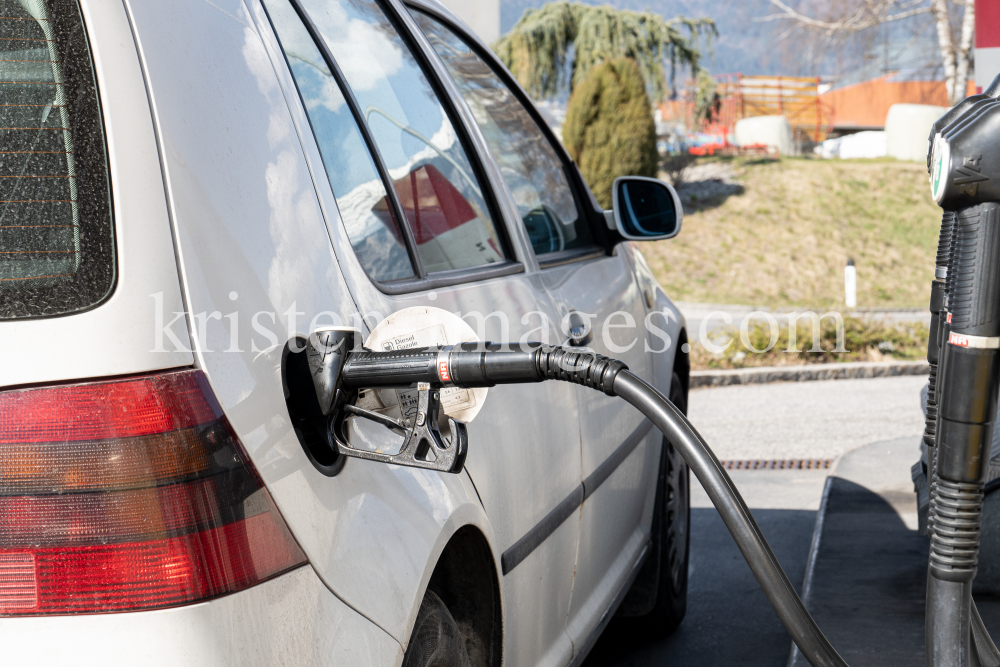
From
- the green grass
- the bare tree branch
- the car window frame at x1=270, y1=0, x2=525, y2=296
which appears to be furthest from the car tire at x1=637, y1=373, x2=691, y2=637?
the bare tree branch

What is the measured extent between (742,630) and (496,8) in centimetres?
1447

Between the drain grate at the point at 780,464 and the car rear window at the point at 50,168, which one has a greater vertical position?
the car rear window at the point at 50,168

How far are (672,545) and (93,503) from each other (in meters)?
2.75

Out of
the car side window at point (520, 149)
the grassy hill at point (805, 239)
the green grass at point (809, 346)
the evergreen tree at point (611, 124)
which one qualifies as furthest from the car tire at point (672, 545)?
the evergreen tree at point (611, 124)

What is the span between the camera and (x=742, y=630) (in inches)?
148

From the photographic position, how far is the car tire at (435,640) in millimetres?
1496

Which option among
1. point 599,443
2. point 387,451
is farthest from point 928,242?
point 387,451

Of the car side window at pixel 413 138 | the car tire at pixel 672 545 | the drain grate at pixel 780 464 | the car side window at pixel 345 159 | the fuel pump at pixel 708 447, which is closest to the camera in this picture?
the fuel pump at pixel 708 447

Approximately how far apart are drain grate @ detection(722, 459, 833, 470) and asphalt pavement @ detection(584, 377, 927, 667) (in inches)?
3.7

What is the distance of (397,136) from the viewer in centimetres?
205

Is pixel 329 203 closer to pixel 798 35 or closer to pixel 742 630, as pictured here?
pixel 742 630

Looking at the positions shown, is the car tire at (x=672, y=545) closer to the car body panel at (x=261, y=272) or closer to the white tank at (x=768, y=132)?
the car body panel at (x=261, y=272)

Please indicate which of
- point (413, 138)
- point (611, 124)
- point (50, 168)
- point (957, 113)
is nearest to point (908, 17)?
point (611, 124)

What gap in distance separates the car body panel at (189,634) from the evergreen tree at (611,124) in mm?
17905
